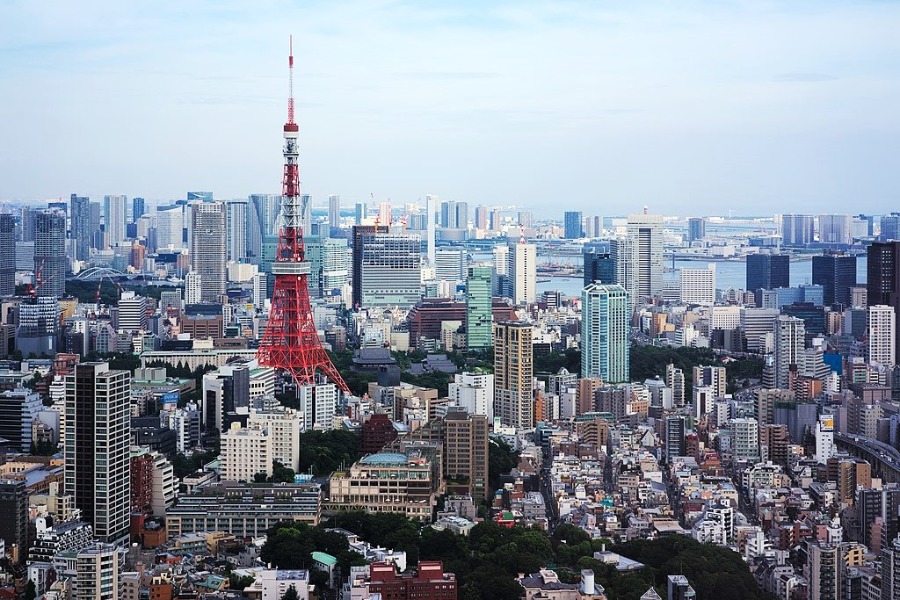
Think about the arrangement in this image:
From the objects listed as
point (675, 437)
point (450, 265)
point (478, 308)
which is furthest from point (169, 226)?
point (675, 437)

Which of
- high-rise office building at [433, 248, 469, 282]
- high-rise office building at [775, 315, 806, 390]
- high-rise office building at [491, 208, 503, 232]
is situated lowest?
high-rise office building at [775, 315, 806, 390]

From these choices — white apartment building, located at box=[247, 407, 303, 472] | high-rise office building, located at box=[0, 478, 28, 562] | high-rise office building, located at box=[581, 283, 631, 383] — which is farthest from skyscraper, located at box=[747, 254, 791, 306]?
high-rise office building, located at box=[0, 478, 28, 562]

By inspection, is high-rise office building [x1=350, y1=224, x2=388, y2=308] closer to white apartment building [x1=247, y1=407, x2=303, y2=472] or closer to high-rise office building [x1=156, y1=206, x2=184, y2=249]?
high-rise office building [x1=156, y1=206, x2=184, y2=249]

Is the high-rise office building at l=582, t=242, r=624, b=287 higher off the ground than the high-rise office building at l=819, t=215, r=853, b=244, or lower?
lower

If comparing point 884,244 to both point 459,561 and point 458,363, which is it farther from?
point 459,561

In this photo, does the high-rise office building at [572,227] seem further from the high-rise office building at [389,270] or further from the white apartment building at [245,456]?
the white apartment building at [245,456]

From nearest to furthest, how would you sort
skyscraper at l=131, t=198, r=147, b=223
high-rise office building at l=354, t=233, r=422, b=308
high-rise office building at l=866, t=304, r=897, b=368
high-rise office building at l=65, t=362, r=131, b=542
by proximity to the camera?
high-rise office building at l=65, t=362, r=131, b=542, high-rise office building at l=866, t=304, r=897, b=368, high-rise office building at l=354, t=233, r=422, b=308, skyscraper at l=131, t=198, r=147, b=223
